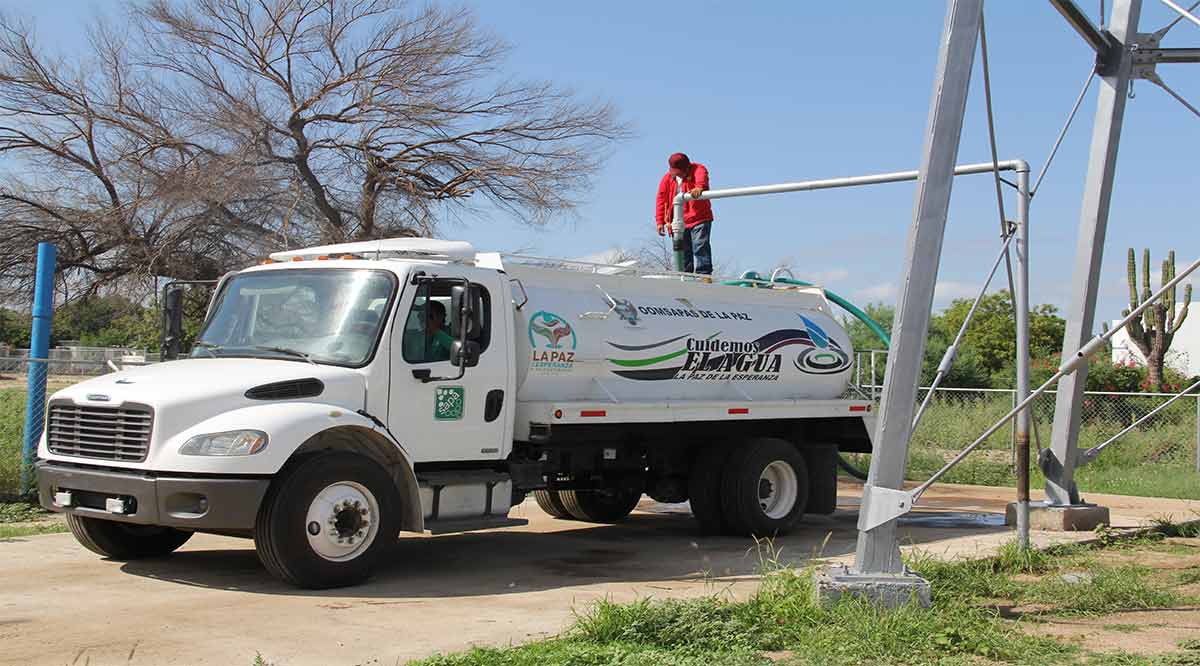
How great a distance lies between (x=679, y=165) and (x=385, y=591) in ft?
25.2

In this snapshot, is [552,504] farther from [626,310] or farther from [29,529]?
[29,529]

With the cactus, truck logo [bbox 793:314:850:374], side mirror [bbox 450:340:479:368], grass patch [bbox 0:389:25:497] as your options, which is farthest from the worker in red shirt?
the cactus

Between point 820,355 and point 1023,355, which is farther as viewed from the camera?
point 820,355

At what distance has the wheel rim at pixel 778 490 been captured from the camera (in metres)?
13.6

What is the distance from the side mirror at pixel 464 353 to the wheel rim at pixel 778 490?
4.35 m

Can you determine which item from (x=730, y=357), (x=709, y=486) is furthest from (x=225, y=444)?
(x=730, y=357)

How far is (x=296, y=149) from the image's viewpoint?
24141 mm

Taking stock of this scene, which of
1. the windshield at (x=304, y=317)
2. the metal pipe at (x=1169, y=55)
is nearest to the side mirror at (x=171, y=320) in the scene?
the windshield at (x=304, y=317)

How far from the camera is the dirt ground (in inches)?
294

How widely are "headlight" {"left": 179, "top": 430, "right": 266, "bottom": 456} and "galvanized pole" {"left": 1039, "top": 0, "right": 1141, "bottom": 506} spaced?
8.62m

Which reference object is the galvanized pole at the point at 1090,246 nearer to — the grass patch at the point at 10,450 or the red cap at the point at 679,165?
the red cap at the point at 679,165

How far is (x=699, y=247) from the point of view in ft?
51.1

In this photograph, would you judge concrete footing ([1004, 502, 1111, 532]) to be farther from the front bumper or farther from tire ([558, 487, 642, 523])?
the front bumper

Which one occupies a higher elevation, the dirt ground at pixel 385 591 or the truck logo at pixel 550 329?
the truck logo at pixel 550 329
